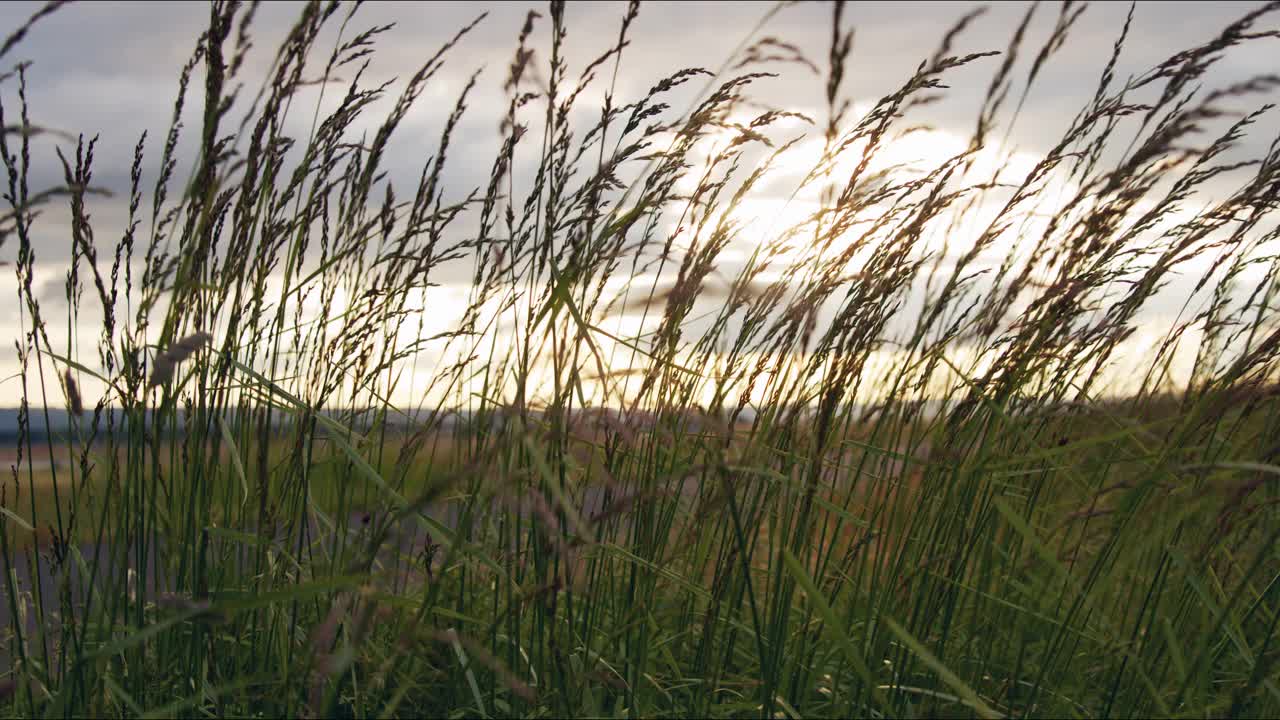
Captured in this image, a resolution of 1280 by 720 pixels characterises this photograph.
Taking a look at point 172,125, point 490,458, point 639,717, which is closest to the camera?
point 490,458

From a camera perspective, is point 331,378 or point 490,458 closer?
point 490,458

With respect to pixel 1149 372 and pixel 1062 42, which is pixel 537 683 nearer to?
pixel 1062 42

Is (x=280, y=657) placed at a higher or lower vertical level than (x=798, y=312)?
lower

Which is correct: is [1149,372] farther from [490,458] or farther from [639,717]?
[490,458]

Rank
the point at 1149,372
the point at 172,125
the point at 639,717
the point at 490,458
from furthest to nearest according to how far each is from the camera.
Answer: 1. the point at 1149,372
2. the point at 172,125
3. the point at 639,717
4. the point at 490,458

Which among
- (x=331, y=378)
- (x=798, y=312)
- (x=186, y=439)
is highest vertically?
(x=798, y=312)

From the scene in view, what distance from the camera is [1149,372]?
2559mm

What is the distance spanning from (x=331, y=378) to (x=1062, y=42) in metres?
1.60

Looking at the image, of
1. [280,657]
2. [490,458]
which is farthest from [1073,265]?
[280,657]

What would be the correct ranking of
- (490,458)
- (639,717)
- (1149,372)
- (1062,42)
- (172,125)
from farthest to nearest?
(1149,372) < (1062,42) < (172,125) < (639,717) < (490,458)

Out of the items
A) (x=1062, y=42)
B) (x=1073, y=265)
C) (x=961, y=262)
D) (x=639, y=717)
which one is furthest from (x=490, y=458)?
(x=1062, y=42)

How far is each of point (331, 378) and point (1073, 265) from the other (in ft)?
4.76

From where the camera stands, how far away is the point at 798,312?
192cm

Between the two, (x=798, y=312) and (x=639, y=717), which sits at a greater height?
(x=798, y=312)
